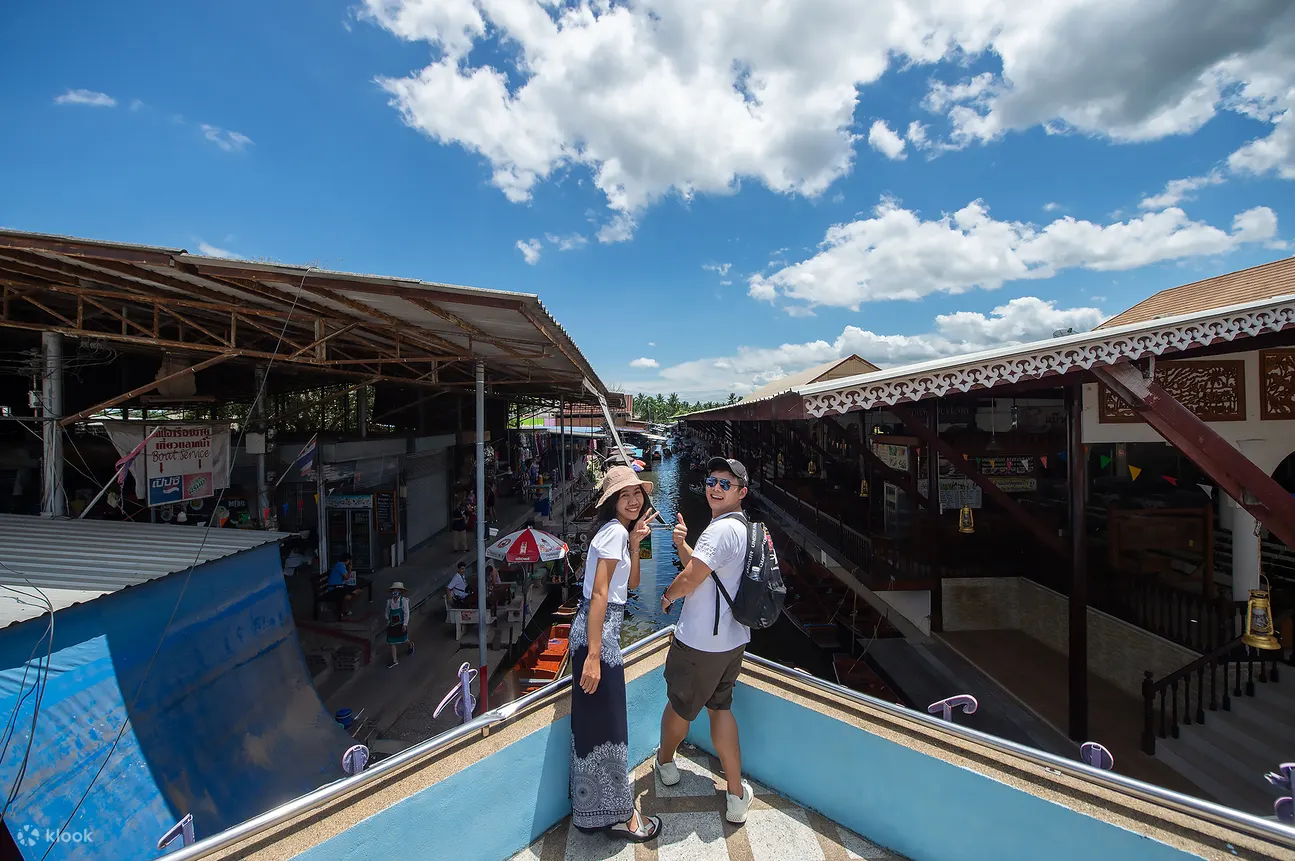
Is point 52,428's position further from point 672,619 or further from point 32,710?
point 672,619

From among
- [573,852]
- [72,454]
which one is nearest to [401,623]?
[72,454]

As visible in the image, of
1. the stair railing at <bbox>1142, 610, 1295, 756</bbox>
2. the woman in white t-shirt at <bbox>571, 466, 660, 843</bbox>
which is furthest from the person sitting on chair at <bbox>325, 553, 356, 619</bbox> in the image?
the stair railing at <bbox>1142, 610, 1295, 756</bbox>

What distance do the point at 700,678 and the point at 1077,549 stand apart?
5212 millimetres

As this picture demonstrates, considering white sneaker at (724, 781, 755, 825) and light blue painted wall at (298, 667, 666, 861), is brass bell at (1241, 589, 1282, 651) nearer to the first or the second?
white sneaker at (724, 781, 755, 825)

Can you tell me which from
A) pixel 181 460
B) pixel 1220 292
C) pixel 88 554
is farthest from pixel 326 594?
pixel 1220 292

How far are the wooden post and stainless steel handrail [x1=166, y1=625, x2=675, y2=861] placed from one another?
18.2 feet

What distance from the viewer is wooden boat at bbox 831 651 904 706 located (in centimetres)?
807

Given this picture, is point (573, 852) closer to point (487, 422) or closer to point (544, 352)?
point (544, 352)

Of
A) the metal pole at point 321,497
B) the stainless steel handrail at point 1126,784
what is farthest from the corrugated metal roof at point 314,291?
the metal pole at point 321,497

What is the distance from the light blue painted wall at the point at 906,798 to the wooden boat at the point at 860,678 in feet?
19.5

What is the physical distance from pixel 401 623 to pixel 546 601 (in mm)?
4468

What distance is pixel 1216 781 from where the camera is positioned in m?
4.93

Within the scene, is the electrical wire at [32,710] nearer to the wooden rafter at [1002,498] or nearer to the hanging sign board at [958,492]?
the wooden rafter at [1002,498]

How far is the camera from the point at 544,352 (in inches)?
257
